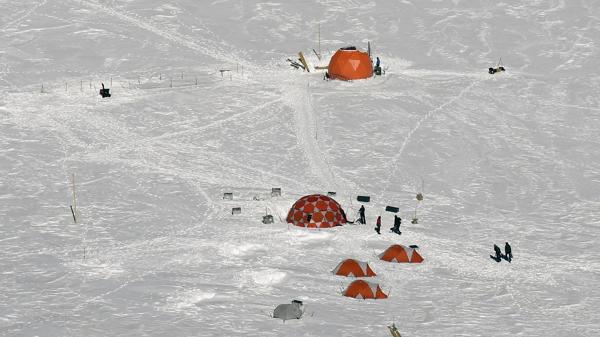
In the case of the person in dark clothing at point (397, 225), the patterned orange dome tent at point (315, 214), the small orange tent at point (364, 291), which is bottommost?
the small orange tent at point (364, 291)

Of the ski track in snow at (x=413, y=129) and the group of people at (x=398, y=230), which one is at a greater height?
the ski track in snow at (x=413, y=129)

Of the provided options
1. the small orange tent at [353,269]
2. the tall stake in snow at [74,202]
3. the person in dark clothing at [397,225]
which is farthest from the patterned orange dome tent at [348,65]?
the small orange tent at [353,269]

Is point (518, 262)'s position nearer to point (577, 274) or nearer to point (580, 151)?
point (577, 274)

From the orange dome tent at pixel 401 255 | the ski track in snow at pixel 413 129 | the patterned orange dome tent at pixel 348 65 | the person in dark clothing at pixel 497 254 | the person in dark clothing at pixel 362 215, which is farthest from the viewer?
the patterned orange dome tent at pixel 348 65

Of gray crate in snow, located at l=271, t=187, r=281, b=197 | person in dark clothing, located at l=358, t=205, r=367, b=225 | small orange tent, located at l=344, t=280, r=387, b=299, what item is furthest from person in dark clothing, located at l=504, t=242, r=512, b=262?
gray crate in snow, located at l=271, t=187, r=281, b=197

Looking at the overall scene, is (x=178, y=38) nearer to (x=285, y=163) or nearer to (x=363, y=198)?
A: (x=285, y=163)

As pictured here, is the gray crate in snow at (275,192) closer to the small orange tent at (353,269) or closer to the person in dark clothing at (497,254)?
the small orange tent at (353,269)

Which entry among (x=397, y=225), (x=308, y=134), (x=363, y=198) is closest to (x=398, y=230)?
(x=397, y=225)

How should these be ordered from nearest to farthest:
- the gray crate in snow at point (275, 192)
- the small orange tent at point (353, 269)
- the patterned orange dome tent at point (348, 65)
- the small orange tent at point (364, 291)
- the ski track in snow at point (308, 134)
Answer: the small orange tent at point (364, 291), the small orange tent at point (353, 269), the gray crate in snow at point (275, 192), the ski track in snow at point (308, 134), the patterned orange dome tent at point (348, 65)
